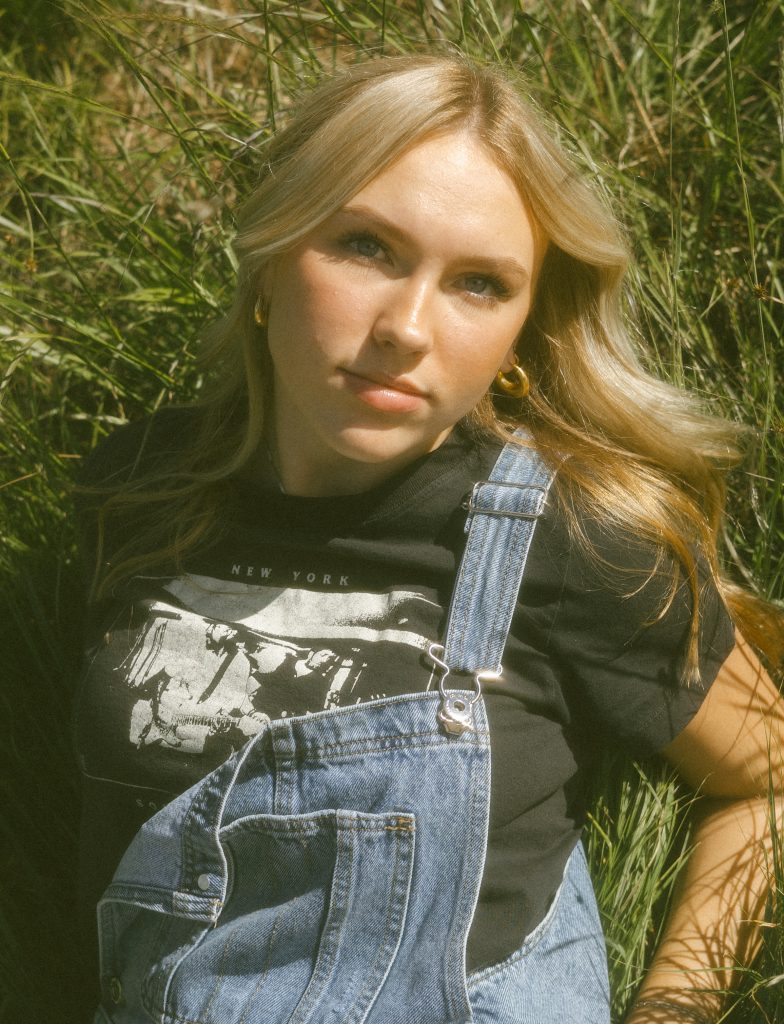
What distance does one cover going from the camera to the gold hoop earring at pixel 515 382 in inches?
74.4

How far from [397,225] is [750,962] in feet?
4.84

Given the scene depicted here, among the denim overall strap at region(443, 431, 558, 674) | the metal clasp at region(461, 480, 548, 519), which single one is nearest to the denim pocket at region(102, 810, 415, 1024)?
the denim overall strap at region(443, 431, 558, 674)

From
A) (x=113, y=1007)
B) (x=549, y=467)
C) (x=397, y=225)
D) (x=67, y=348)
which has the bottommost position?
(x=113, y=1007)

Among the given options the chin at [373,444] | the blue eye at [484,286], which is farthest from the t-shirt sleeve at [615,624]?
the blue eye at [484,286]

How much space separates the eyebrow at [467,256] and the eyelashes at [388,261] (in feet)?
0.07

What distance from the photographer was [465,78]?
1.68 meters

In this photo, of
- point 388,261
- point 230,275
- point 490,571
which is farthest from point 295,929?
point 230,275

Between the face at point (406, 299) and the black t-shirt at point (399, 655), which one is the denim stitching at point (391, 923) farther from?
the face at point (406, 299)

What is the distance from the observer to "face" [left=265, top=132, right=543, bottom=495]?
5.06 feet

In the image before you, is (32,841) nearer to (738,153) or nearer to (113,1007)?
(113,1007)

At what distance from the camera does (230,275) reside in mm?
2473

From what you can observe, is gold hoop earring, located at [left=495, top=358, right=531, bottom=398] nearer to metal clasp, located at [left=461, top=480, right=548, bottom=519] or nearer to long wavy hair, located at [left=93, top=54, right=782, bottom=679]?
long wavy hair, located at [left=93, top=54, right=782, bottom=679]

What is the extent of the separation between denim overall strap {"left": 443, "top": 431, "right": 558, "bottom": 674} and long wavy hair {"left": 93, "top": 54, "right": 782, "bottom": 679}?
0.09 metres

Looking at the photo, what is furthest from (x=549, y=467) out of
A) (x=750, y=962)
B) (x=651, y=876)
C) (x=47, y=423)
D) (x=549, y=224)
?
(x=47, y=423)
